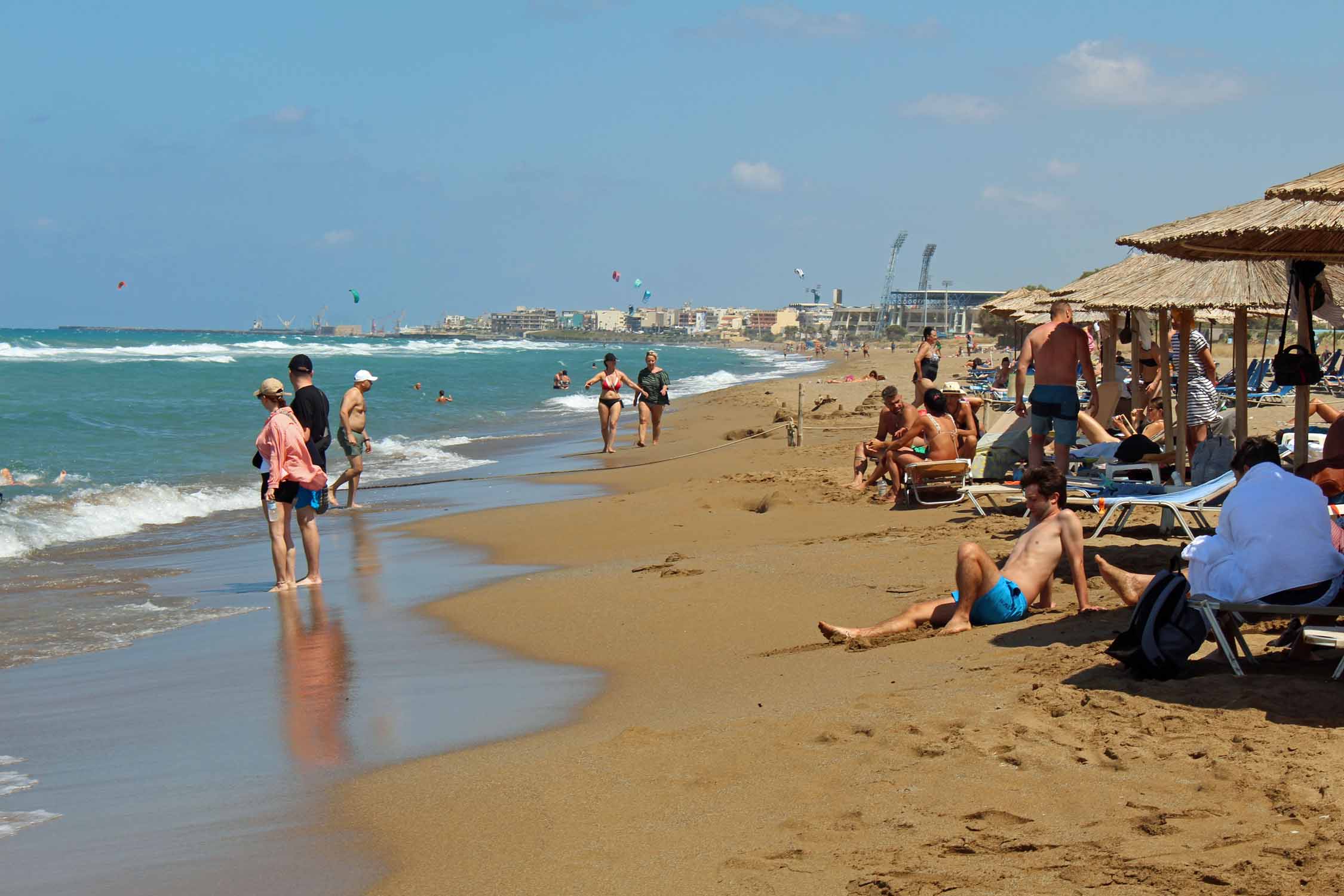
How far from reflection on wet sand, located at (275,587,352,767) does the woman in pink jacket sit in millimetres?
267

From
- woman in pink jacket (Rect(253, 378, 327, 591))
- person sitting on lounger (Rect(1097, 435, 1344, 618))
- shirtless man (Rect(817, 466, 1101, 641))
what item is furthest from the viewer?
woman in pink jacket (Rect(253, 378, 327, 591))

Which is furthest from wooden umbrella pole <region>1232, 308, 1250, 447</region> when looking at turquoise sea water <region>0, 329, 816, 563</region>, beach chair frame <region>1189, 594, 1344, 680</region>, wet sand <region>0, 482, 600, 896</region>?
turquoise sea water <region>0, 329, 816, 563</region>

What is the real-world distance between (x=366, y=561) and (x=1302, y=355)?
253 inches

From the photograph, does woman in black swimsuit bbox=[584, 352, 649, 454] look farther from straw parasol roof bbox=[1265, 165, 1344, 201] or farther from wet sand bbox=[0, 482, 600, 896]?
straw parasol roof bbox=[1265, 165, 1344, 201]

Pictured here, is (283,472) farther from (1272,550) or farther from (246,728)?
(1272,550)

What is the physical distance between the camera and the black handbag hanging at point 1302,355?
21.5ft

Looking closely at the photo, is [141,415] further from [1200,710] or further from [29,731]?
[1200,710]

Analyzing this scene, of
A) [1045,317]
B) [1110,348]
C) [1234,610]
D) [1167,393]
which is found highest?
[1045,317]

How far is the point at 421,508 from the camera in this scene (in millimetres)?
12484

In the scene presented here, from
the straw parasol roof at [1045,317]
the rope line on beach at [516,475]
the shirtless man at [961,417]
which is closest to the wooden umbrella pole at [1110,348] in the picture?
the straw parasol roof at [1045,317]

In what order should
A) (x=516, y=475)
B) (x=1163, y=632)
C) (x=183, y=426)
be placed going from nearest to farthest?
(x=1163, y=632)
(x=516, y=475)
(x=183, y=426)

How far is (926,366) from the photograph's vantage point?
14.6 m

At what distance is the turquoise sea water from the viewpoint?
1312cm

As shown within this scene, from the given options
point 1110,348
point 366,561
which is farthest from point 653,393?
point 366,561
